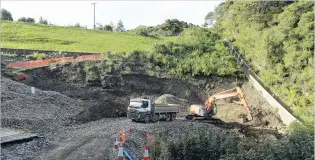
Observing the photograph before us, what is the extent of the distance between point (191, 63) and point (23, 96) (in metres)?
19.3

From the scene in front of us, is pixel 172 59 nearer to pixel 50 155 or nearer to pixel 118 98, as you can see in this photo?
pixel 118 98

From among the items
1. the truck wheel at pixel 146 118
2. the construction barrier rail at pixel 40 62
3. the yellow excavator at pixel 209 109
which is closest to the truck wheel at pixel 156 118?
the truck wheel at pixel 146 118

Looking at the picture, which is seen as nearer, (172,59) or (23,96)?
(23,96)

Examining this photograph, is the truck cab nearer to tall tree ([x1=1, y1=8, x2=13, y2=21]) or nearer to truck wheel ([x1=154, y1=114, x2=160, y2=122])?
truck wheel ([x1=154, y1=114, x2=160, y2=122])

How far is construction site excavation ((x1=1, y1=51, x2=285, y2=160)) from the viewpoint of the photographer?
16422 millimetres

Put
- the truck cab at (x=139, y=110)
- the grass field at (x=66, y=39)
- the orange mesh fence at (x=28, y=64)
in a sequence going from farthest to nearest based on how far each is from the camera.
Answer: the grass field at (x=66, y=39) → the orange mesh fence at (x=28, y=64) → the truck cab at (x=139, y=110)

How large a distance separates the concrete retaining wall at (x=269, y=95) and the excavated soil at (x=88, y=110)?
0.51 meters

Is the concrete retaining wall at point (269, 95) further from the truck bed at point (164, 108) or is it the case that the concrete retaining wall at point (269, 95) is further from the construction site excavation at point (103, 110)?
the truck bed at point (164, 108)

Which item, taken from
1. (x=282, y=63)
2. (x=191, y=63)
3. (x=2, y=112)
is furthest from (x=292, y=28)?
(x=2, y=112)

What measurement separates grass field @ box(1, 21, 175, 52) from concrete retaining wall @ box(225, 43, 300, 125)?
11.7 metres

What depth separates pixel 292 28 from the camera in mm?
33562

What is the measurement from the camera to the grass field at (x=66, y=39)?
151 feet

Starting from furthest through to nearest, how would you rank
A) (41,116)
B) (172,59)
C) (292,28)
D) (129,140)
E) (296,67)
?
(172,59)
(292,28)
(296,67)
(41,116)
(129,140)

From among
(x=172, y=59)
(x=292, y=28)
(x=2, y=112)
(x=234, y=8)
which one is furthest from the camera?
(x=234, y=8)
